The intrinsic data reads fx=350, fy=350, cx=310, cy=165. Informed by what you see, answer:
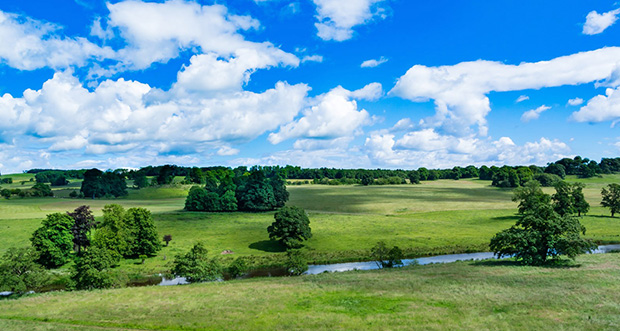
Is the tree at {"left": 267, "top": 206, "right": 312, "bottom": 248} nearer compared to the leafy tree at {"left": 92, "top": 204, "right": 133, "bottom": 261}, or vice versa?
the leafy tree at {"left": 92, "top": 204, "right": 133, "bottom": 261}

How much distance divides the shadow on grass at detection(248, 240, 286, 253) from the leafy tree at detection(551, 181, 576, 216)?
74.7 meters

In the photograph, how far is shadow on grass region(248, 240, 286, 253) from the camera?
71000mm

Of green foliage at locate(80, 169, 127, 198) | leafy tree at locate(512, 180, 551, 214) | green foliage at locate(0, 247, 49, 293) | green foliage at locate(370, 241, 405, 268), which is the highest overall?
green foliage at locate(80, 169, 127, 198)

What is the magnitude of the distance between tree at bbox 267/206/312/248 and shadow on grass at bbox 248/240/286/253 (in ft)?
4.25

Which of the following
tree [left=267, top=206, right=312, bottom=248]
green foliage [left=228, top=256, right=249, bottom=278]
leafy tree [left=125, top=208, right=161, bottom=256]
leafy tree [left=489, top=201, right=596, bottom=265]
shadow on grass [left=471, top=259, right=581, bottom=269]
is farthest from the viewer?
tree [left=267, top=206, right=312, bottom=248]

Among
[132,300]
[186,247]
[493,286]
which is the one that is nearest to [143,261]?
[186,247]

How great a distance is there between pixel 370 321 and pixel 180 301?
2083 centimetres

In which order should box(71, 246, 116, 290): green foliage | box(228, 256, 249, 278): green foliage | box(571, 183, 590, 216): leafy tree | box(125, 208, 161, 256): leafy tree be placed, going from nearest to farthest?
box(71, 246, 116, 290): green foliage < box(228, 256, 249, 278): green foliage < box(125, 208, 161, 256): leafy tree < box(571, 183, 590, 216): leafy tree

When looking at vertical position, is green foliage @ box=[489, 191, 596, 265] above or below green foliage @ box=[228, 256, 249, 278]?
above

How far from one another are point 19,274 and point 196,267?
22.1 meters

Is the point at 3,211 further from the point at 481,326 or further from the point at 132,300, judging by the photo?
the point at 481,326

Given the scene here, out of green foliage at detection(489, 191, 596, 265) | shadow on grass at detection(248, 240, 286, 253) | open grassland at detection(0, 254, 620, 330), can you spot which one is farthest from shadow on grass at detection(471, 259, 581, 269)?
shadow on grass at detection(248, 240, 286, 253)

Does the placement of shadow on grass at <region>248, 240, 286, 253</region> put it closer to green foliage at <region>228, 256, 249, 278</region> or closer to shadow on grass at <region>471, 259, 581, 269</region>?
green foliage at <region>228, 256, 249, 278</region>

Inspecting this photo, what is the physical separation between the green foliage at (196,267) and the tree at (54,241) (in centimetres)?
2271
